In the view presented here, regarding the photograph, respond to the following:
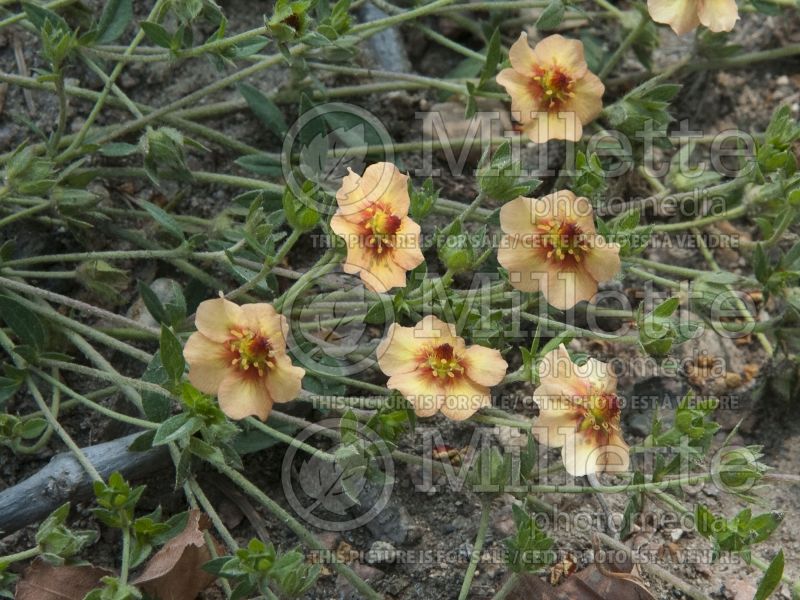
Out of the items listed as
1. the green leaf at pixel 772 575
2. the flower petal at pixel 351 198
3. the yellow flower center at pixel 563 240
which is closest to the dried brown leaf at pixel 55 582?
the flower petal at pixel 351 198

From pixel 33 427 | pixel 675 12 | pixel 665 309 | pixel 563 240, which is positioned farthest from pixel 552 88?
pixel 33 427

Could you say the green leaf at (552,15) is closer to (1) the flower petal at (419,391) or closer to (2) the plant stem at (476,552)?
(1) the flower petal at (419,391)

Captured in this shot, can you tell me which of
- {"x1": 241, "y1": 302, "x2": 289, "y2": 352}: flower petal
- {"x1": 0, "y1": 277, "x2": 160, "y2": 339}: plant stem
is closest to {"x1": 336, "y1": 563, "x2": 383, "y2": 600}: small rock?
{"x1": 241, "y1": 302, "x2": 289, "y2": 352}: flower petal

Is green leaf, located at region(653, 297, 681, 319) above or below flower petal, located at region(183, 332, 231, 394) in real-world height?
above

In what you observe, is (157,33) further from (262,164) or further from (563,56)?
(563,56)

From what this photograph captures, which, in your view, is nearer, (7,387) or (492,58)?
(7,387)

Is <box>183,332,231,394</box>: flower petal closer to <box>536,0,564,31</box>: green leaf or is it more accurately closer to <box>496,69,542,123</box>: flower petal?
<box>496,69,542,123</box>: flower petal
